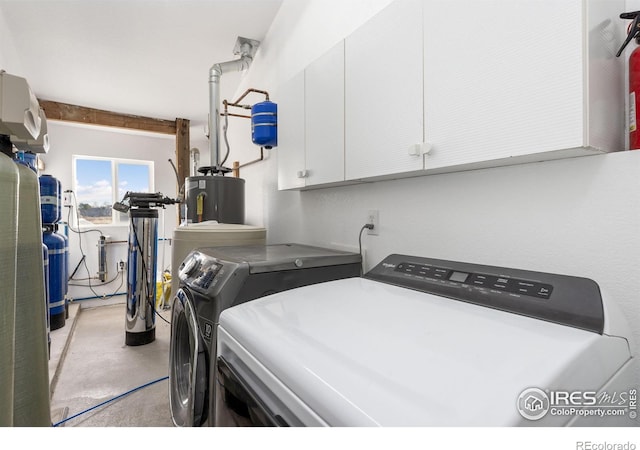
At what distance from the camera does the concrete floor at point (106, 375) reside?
6.02 ft

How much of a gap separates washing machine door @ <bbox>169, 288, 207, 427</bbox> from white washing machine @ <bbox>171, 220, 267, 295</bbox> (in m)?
0.48

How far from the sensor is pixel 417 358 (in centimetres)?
57

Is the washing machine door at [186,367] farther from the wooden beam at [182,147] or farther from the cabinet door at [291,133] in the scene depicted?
the wooden beam at [182,147]

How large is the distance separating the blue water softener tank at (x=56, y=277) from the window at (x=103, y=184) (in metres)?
1.87

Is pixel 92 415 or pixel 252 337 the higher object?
pixel 252 337

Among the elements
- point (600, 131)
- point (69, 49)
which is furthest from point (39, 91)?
point (600, 131)

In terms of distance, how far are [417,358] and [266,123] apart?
6.71ft

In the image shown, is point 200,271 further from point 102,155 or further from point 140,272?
point 102,155

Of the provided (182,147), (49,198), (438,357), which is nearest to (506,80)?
(438,357)

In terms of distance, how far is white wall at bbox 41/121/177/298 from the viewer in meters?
4.64

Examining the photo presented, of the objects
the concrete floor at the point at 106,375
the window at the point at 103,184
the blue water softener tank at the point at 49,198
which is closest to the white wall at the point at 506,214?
the concrete floor at the point at 106,375

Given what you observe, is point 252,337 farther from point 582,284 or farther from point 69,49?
point 69,49

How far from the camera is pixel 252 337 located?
741 mm
